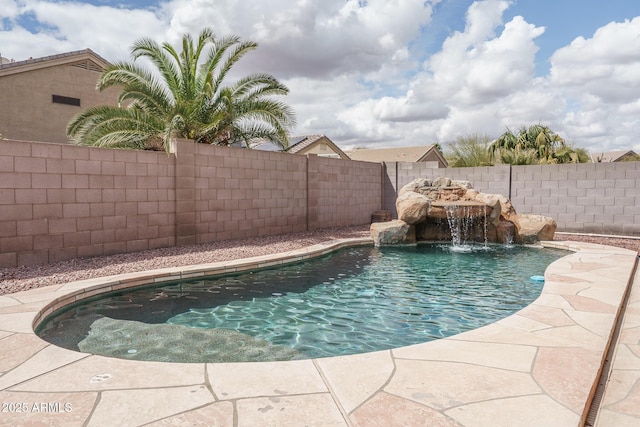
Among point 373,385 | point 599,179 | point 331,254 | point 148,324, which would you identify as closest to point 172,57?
point 331,254

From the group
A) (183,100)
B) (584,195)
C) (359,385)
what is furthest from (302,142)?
(359,385)

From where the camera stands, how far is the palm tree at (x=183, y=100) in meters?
9.05

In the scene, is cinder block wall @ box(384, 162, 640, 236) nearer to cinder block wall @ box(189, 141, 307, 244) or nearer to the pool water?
the pool water

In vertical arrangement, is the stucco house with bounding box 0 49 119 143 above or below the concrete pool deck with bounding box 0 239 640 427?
above

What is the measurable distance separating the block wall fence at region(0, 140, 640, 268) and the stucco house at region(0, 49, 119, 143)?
980 centimetres

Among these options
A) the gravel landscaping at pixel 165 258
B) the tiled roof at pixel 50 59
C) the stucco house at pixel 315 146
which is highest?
the tiled roof at pixel 50 59

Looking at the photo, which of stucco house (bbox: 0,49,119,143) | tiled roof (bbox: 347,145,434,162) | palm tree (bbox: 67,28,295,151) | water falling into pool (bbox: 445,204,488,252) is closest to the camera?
palm tree (bbox: 67,28,295,151)

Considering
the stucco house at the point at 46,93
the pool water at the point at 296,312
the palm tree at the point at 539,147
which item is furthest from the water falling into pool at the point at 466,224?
the stucco house at the point at 46,93

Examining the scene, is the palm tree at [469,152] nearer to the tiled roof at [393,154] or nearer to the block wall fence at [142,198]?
the block wall fence at [142,198]

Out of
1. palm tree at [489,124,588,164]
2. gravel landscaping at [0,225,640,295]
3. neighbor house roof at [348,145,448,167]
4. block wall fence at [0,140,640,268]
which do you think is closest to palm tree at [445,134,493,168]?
palm tree at [489,124,588,164]

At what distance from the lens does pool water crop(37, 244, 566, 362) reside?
12.0ft

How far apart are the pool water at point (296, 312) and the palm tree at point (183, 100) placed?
461 centimetres

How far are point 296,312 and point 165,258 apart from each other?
3339mm

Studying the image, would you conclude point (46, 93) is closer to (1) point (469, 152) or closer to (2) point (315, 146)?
(2) point (315, 146)
